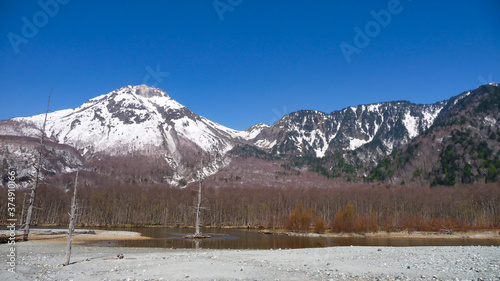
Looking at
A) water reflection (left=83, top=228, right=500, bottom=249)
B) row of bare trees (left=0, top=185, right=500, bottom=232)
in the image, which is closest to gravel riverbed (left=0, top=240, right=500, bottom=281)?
water reflection (left=83, top=228, right=500, bottom=249)

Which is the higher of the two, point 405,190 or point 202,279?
point 405,190

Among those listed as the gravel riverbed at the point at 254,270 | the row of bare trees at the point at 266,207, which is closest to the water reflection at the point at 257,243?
the gravel riverbed at the point at 254,270

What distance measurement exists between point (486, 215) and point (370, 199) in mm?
40020

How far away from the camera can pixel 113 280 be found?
1720 centimetres

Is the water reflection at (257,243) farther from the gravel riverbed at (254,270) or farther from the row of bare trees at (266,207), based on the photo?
the row of bare trees at (266,207)

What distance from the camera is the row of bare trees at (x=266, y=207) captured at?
11262 centimetres

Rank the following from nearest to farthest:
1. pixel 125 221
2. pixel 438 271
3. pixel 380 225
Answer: pixel 438 271, pixel 380 225, pixel 125 221

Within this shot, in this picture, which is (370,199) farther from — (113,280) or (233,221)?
(113,280)

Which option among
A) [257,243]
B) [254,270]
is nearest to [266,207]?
[257,243]

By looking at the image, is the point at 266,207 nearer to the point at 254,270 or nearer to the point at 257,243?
the point at 257,243

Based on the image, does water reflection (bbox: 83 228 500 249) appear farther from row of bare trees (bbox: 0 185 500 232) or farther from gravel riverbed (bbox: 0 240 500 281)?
row of bare trees (bbox: 0 185 500 232)

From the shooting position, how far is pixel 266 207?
132 meters

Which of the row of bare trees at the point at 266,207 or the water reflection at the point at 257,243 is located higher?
the row of bare trees at the point at 266,207

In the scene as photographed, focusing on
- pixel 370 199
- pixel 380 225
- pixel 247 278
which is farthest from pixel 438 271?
pixel 370 199
